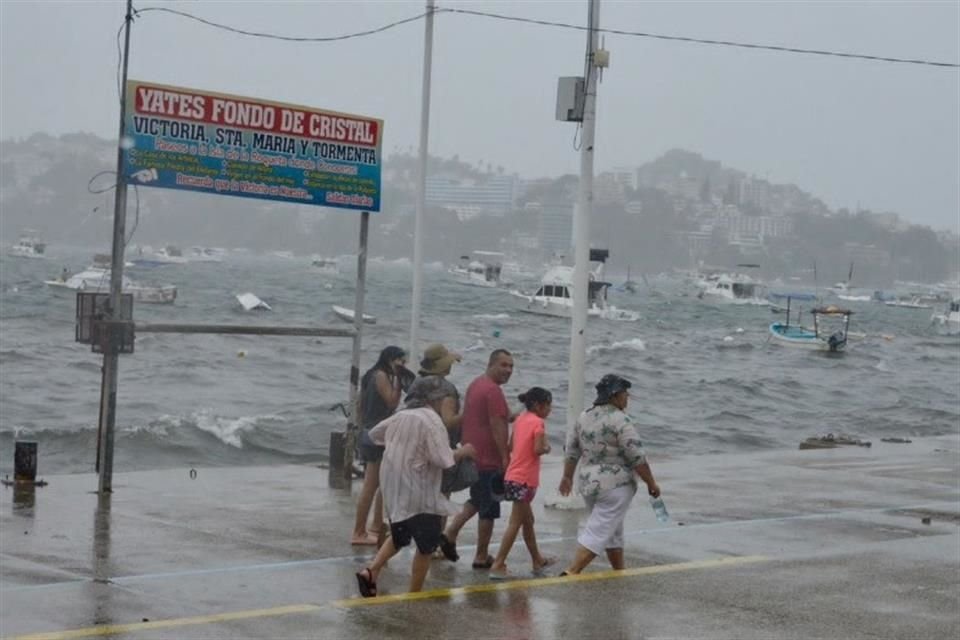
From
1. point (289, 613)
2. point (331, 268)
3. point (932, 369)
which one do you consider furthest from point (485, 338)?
point (331, 268)

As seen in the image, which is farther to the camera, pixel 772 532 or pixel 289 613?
pixel 772 532

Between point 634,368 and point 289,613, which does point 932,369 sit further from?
point 289,613

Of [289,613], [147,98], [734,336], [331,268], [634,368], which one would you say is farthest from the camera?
[331,268]

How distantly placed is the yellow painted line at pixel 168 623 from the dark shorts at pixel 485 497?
1882 millimetres

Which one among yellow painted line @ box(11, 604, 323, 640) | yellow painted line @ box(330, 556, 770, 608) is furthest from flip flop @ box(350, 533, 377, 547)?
yellow painted line @ box(11, 604, 323, 640)

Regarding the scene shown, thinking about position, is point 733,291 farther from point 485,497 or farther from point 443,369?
point 443,369

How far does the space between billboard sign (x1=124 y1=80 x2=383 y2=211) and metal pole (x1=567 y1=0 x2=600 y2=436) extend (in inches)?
79.3

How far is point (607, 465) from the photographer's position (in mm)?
12016

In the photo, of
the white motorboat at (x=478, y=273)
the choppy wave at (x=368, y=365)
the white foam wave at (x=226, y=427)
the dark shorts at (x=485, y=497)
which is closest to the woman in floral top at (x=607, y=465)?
the dark shorts at (x=485, y=497)

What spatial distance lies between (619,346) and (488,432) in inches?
2729

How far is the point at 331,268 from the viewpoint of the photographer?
187750 millimetres

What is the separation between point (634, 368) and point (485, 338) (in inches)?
573

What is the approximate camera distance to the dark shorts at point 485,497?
39.8 ft

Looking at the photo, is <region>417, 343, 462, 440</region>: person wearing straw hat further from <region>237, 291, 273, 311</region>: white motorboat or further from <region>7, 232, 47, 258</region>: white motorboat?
<region>7, 232, 47, 258</region>: white motorboat
